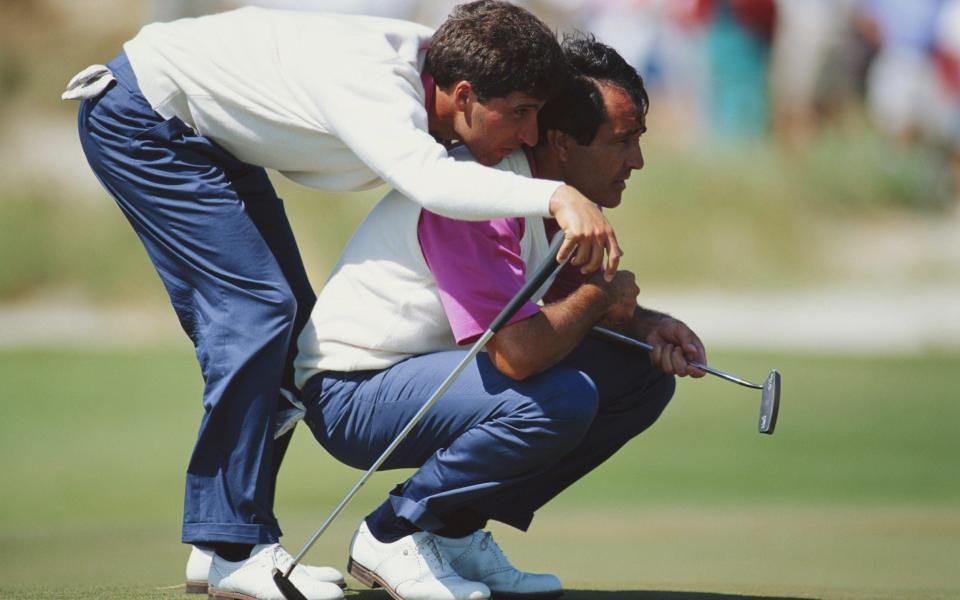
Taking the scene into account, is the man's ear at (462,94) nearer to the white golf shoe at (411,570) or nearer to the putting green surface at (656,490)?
the white golf shoe at (411,570)

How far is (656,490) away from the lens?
6645 mm

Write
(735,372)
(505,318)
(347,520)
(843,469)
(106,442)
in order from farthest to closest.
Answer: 1. (735,372)
2. (106,442)
3. (843,469)
4. (347,520)
5. (505,318)

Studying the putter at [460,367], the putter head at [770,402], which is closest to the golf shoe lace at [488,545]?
the putter at [460,367]

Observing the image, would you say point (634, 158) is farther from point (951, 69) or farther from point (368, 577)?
→ point (951, 69)

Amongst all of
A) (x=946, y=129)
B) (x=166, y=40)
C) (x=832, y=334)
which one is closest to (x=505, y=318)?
(x=166, y=40)

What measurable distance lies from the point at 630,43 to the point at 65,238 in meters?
6.10

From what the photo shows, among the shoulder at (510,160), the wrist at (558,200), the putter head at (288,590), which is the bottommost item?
the putter head at (288,590)

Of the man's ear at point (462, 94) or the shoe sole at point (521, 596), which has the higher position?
the man's ear at point (462, 94)

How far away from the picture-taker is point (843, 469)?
7.10 metres

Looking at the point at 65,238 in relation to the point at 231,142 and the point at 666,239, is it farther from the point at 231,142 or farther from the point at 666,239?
the point at 231,142

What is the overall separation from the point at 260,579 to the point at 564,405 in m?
0.73

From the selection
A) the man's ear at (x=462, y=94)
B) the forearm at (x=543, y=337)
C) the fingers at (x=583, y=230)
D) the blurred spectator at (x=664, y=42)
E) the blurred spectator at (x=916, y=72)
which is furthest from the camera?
the blurred spectator at (x=916, y=72)

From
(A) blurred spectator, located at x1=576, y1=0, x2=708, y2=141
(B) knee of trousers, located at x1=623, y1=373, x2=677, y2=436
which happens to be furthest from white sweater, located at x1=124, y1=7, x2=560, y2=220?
(A) blurred spectator, located at x1=576, y1=0, x2=708, y2=141

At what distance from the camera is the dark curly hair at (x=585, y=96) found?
10.5 ft
